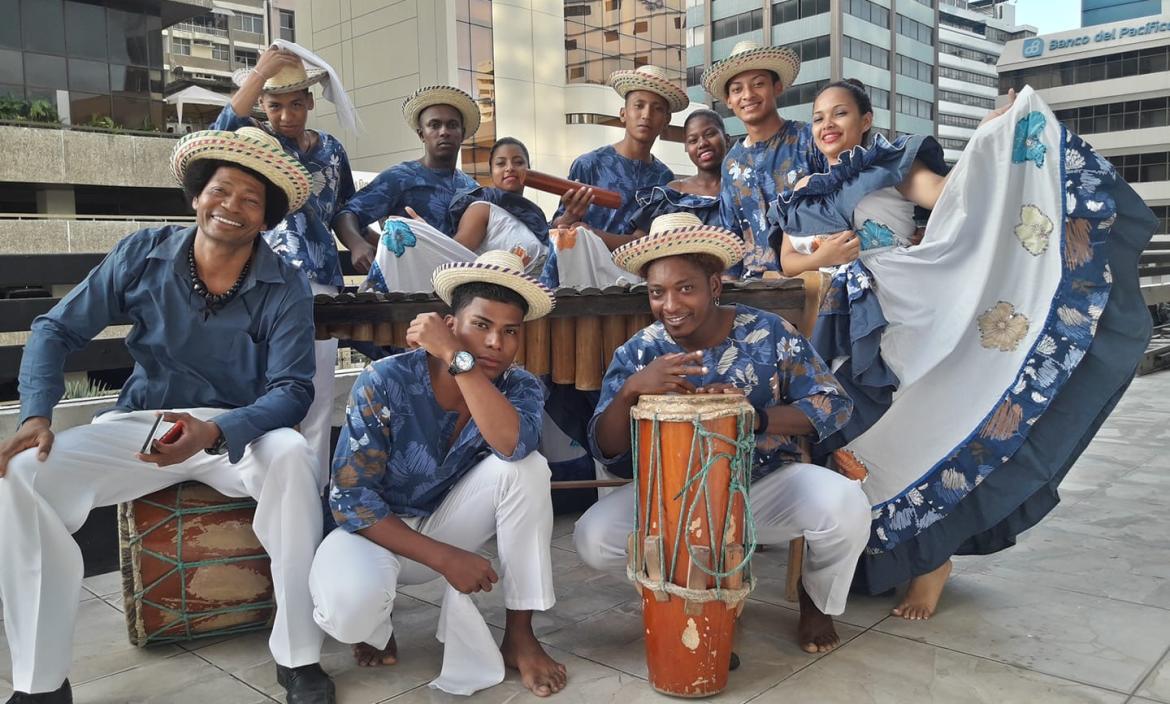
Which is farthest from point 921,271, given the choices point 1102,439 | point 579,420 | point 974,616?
point 1102,439

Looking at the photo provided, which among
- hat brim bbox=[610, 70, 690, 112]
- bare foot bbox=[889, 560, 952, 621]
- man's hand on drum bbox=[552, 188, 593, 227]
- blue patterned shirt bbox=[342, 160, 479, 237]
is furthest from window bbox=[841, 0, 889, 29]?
bare foot bbox=[889, 560, 952, 621]

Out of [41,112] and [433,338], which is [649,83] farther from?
[41,112]

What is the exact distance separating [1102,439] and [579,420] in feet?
15.9

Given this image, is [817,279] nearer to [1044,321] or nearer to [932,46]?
[1044,321]

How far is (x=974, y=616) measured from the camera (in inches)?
125

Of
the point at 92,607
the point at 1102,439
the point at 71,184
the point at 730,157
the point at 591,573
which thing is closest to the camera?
the point at 92,607

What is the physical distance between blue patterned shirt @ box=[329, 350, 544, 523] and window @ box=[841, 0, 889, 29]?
48.0m

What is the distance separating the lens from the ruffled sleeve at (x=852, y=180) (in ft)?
10.7

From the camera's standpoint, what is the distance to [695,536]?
100.0 inches

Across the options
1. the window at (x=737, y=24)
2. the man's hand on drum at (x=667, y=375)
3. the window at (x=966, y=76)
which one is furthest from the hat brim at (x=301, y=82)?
the window at (x=966, y=76)

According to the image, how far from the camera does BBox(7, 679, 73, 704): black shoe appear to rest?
2441 millimetres

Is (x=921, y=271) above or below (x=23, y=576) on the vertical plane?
above

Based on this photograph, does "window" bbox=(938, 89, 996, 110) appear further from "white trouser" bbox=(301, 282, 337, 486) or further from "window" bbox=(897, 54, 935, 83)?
"white trouser" bbox=(301, 282, 337, 486)

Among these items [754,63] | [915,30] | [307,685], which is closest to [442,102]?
[754,63]
